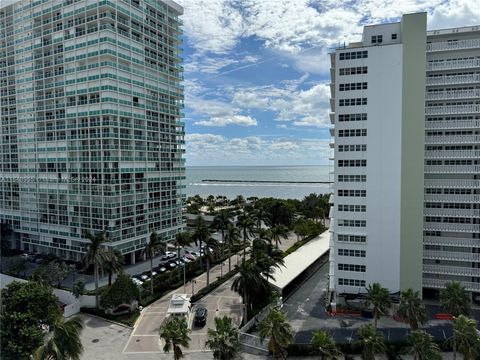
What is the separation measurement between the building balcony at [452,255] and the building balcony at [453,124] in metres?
16.9

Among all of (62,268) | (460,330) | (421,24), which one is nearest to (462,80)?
(421,24)

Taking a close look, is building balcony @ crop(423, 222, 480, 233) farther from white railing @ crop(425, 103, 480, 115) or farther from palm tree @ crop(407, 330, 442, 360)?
palm tree @ crop(407, 330, 442, 360)

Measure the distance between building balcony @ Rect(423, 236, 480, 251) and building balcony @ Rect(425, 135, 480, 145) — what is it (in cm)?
1295

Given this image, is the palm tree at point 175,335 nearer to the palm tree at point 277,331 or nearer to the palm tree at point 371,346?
the palm tree at point 277,331

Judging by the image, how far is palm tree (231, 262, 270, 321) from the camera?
3997cm

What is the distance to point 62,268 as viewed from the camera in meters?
51.2

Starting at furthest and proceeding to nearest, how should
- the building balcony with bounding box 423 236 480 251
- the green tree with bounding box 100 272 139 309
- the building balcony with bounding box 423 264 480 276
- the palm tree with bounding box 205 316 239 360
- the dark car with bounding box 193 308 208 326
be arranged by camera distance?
the building balcony with bounding box 423 264 480 276
the building balcony with bounding box 423 236 480 251
the green tree with bounding box 100 272 139 309
the dark car with bounding box 193 308 208 326
the palm tree with bounding box 205 316 239 360

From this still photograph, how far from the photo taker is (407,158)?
148 ft

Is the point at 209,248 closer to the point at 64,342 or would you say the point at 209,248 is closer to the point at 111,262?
the point at 111,262

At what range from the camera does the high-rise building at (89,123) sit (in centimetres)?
5909

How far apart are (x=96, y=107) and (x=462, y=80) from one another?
5533 centimetres

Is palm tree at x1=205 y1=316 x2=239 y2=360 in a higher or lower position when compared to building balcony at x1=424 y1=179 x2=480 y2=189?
lower

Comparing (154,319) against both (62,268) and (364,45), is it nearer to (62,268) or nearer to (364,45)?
(62,268)

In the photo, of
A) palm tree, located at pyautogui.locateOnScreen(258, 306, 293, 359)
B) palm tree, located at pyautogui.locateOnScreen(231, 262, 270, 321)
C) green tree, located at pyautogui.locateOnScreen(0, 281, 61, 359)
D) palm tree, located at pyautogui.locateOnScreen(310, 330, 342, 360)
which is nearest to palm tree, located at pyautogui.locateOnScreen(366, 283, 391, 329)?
palm tree, located at pyautogui.locateOnScreen(310, 330, 342, 360)
